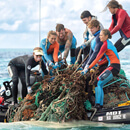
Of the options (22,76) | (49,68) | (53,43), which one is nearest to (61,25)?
(53,43)

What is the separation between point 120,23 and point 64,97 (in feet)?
8.72

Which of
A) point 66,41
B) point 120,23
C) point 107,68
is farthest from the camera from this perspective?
point 66,41

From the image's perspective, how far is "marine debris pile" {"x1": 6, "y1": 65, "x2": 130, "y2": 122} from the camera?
6055 mm

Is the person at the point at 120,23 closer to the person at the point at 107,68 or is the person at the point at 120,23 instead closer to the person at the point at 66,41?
the person at the point at 66,41

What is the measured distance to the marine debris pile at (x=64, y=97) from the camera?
6.05 metres

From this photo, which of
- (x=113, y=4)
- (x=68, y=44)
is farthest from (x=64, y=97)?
(x=113, y=4)

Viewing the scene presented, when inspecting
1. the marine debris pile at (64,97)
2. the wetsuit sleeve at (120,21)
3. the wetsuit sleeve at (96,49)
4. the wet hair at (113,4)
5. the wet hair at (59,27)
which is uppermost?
the wet hair at (113,4)

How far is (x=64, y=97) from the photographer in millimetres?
6109

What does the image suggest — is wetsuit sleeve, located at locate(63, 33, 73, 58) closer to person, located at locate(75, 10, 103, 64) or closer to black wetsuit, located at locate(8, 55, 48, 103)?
person, located at locate(75, 10, 103, 64)

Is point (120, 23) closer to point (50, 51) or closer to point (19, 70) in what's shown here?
point (50, 51)

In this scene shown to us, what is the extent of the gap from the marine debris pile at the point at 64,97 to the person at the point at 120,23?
55.2 inches

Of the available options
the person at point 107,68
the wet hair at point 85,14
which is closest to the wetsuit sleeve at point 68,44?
the wet hair at point 85,14

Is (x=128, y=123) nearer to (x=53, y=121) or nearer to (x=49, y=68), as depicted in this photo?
(x=53, y=121)

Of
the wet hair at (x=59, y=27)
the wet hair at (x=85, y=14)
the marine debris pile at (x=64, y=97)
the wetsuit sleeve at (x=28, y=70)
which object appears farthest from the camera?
the wet hair at (x=85, y=14)
